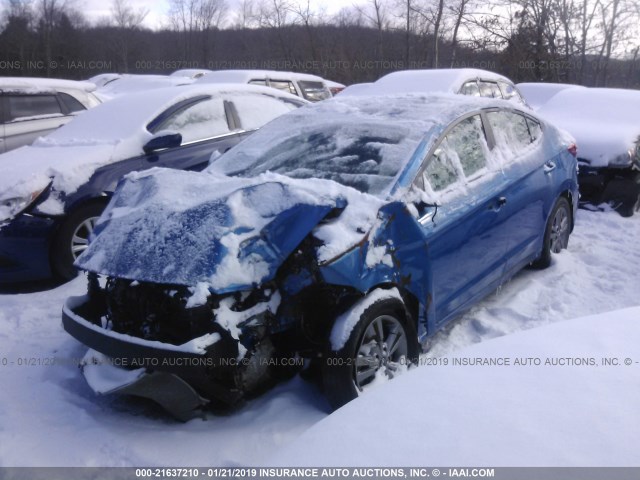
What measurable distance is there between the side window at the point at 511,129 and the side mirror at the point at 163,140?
8.59 ft

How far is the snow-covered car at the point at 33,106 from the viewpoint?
25.4 ft

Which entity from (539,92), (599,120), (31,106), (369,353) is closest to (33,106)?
(31,106)

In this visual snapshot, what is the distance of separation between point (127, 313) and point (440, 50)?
59.8ft

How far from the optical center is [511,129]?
445cm

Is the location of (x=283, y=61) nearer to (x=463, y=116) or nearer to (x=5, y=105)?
(x=5, y=105)

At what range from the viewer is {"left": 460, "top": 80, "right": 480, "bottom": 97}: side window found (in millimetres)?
7920

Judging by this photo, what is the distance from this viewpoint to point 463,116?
12.7 feet

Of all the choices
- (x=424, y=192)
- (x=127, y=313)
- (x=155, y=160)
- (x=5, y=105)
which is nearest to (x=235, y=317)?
(x=127, y=313)

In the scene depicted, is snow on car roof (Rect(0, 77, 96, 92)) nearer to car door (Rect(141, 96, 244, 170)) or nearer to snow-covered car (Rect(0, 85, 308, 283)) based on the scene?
snow-covered car (Rect(0, 85, 308, 283))

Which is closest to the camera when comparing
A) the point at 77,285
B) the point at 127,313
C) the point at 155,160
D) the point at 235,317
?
the point at 235,317

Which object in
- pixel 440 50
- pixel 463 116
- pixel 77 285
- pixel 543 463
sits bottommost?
pixel 77 285

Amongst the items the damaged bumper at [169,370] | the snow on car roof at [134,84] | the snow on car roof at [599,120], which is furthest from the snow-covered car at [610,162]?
the snow on car roof at [134,84]

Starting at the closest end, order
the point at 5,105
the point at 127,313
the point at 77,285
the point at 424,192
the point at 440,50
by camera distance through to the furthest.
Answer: the point at 127,313 < the point at 424,192 < the point at 77,285 < the point at 5,105 < the point at 440,50

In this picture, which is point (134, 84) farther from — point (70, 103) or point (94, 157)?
point (94, 157)
